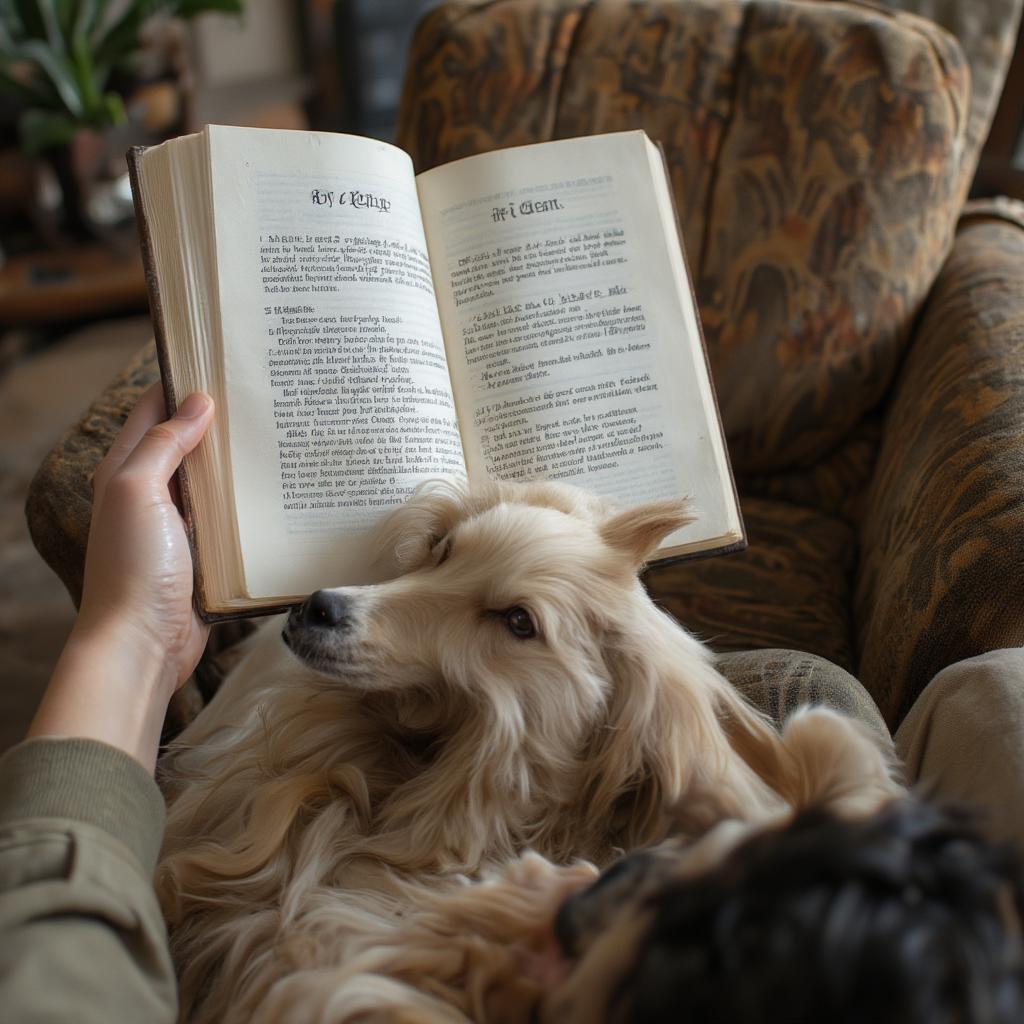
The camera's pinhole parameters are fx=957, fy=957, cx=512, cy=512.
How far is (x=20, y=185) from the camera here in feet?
9.80

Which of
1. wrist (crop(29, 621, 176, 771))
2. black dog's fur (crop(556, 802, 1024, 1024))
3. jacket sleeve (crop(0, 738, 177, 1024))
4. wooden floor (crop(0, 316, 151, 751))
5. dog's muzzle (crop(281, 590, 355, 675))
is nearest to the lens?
black dog's fur (crop(556, 802, 1024, 1024))

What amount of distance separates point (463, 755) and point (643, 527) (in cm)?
23

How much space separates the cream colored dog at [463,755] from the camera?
0.69m

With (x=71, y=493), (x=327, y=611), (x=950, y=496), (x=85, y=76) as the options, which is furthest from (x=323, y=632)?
(x=85, y=76)

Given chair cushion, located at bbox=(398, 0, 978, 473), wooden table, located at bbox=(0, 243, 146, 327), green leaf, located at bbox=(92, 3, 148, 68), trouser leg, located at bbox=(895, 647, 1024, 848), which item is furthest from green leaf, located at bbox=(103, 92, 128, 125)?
trouser leg, located at bbox=(895, 647, 1024, 848)

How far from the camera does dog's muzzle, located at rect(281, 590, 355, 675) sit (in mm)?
759

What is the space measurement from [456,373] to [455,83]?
63cm

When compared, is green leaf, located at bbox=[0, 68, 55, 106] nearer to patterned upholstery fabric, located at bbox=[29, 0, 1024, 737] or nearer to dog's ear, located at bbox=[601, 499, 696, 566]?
patterned upholstery fabric, located at bbox=[29, 0, 1024, 737]

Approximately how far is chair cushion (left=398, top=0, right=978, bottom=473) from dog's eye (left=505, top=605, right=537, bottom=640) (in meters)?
0.78

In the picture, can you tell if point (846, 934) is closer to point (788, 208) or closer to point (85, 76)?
point (788, 208)

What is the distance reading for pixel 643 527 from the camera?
0.79 metres

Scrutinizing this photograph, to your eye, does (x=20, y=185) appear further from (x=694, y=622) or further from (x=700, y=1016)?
(x=700, y=1016)

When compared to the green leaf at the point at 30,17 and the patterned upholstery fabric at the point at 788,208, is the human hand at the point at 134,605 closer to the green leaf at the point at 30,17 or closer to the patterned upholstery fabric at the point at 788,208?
the patterned upholstery fabric at the point at 788,208

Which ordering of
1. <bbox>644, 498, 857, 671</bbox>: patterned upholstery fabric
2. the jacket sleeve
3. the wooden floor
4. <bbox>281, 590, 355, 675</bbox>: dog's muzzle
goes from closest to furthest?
the jacket sleeve < <bbox>281, 590, 355, 675</bbox>: dog's muzzle < <bbox>644, 498, 857, 671</bbox>: patterned upholstery fabric < the wooden floor
